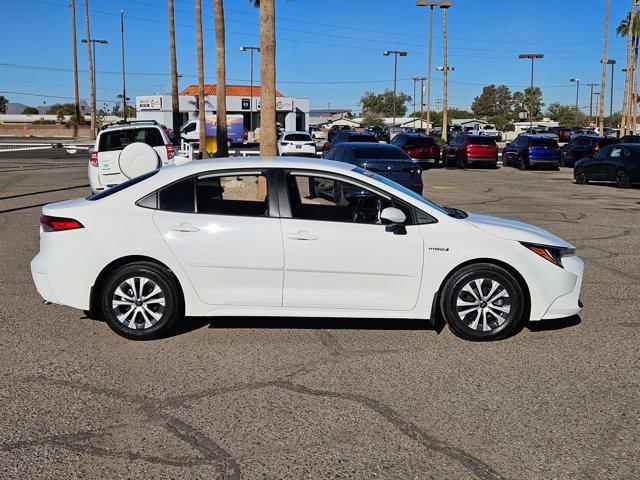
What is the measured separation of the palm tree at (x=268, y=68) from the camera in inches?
594

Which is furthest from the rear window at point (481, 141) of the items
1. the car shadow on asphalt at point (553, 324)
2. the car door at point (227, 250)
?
the car door at point (227, 250)

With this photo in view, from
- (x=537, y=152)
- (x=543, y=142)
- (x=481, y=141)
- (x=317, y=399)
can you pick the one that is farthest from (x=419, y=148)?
(x=317, y=399)

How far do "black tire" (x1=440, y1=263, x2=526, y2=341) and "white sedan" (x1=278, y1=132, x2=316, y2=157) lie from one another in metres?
30.4

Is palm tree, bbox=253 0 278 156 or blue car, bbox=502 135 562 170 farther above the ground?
palm tree, bbox=253 0 278 156

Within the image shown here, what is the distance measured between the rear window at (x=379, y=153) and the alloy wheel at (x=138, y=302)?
10447mm

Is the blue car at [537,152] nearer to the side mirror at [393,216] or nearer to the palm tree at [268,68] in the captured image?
the palm tree at [268,68]

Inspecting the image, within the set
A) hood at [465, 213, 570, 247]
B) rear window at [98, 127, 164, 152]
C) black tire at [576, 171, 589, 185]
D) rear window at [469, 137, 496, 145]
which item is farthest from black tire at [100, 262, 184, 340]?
rear window at [469, 137, 496, 145]

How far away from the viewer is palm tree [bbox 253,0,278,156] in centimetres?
1508

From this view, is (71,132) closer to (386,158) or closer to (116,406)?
(386,158)

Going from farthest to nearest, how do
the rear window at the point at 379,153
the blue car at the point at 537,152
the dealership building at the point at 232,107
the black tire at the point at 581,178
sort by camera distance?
1. the dealership building at the point at 232,107
2. the blue car at the point at 537,152
3. the black tire at the point at 581,178
4. the rear window at the point at 379,153

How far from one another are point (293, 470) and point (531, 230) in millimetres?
3655

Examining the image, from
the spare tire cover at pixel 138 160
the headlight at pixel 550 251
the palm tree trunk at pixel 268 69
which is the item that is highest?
the palm tree trunk at pixel 268 69

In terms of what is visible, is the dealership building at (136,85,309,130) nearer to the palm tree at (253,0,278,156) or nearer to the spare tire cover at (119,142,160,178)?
the palm tree at (253,0,278,156)

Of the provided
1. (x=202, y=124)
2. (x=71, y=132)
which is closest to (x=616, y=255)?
(x=202, y=124)
